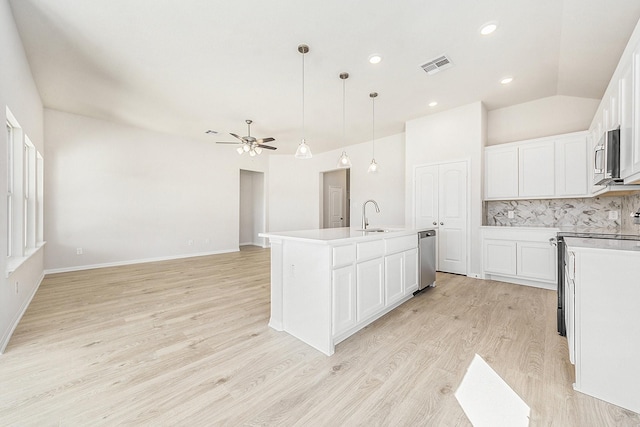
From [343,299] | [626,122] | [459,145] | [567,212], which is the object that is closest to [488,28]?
[626,122]

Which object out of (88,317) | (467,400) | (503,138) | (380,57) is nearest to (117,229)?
(88,317)

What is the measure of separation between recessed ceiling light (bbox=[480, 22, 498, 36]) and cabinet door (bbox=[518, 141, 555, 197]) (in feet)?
7.46

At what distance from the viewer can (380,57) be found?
10.1 ft

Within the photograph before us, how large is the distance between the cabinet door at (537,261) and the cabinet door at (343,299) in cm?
314

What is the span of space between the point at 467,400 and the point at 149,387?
201cm

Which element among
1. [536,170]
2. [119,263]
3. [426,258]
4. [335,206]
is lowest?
[119,263]

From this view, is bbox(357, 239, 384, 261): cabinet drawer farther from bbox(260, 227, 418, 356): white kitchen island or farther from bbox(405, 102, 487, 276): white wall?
bbox(405, 102, 487, 276): white wall

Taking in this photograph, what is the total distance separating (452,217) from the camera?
4.66 m

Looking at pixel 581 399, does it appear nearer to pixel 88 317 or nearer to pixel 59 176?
pixel 88 317

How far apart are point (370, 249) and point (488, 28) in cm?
247

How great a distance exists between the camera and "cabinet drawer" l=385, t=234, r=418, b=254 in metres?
2.81

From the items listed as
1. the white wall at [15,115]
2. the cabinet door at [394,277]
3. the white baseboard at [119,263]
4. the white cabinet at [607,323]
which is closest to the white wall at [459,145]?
the cabinet door at [394,277]

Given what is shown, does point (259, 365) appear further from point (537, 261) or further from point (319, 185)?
point (319, 185)

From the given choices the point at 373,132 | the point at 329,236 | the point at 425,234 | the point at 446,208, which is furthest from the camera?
the point at 373,132
